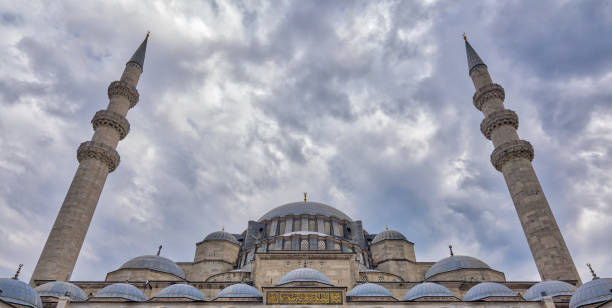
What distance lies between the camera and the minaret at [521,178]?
21.3 m

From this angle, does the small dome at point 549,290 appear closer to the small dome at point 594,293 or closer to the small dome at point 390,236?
the small dome at point 594,293

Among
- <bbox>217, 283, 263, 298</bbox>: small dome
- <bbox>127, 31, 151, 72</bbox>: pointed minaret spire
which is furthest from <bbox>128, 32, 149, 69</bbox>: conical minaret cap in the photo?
<bbox>217, 283, 263, 298</bbox>: small dome

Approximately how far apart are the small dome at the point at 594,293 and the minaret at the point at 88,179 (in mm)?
23528

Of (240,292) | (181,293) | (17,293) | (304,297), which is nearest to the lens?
(17,293)

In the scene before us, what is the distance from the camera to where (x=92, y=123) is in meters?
28.3

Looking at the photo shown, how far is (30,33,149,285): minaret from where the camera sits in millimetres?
21547

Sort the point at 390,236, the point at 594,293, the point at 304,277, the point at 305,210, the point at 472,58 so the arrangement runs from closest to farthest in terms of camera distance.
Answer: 1. the point at 594,293
2. the point at 304,277
3. the point at 390,236
4. the point at 305,210
5. the point at 472,58

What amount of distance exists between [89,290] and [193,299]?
7366 mm

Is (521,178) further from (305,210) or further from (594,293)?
(305,210)

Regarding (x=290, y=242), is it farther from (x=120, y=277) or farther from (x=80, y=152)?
(x=80, y=152)

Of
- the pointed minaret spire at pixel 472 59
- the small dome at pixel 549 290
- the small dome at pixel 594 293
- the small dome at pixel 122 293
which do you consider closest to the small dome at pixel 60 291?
the small dome at pixel 122 293

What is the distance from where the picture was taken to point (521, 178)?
2458cm

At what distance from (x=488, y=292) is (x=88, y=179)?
23.1 meters

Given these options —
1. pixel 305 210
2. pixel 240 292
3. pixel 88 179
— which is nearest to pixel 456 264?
pixel 305 210
